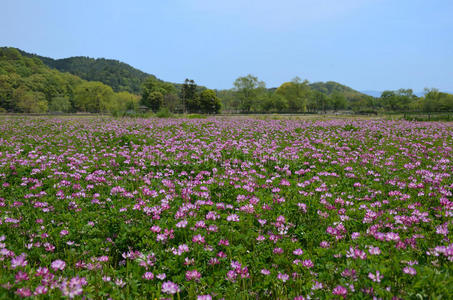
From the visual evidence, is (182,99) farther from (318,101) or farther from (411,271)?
(411,271)

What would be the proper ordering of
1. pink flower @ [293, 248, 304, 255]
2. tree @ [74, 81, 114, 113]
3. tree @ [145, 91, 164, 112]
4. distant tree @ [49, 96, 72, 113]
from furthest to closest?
1. distant tree @ [49, 96, 72, 113]
2. tree @ [145, 91, 164, 112]
3. tree @ [74, 81, 114, 113]
4. pink flower @ [293, 248, 304, 255]

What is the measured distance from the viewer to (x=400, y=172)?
6336 mm

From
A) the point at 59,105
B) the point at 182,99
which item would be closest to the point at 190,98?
the point at 182,99

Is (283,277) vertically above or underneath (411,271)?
underneath

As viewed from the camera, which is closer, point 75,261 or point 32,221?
point 75,261

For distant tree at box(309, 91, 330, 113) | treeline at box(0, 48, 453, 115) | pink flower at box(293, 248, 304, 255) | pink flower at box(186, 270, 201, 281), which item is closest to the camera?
pink flower at box(186, 270, 201, 281)

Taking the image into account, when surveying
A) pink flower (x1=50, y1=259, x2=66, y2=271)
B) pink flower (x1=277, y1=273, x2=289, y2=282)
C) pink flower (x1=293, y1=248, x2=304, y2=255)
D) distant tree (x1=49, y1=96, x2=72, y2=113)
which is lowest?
pink flower (x1=277, y1=273, x2=289, y2=282)

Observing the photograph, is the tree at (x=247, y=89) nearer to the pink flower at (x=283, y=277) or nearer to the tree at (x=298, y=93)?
the tree at (x=298, y=93)

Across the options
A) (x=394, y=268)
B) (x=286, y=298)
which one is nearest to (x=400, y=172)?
(x=394, y=268)

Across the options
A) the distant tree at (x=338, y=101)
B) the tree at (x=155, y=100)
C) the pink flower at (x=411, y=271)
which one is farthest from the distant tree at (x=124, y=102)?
the pink flower at (x=411, y=271)

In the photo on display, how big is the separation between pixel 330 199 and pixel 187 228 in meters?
2.84

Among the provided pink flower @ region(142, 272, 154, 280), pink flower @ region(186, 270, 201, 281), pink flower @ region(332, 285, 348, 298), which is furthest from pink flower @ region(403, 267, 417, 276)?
pink flower @ region(142, 272, 154, 280)

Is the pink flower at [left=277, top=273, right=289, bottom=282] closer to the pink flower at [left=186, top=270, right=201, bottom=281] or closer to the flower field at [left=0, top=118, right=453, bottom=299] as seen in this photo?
the flower field at [left=0, top=118, right=453, bottom=299]

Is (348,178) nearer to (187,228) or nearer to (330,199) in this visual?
(330,199)
